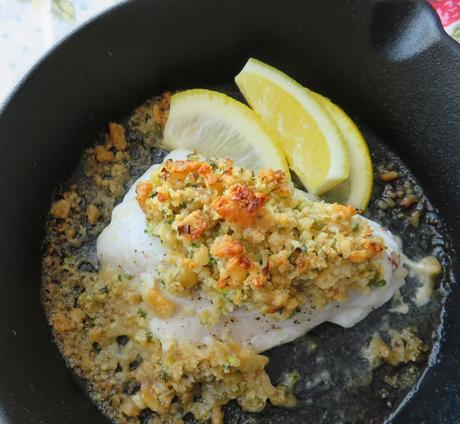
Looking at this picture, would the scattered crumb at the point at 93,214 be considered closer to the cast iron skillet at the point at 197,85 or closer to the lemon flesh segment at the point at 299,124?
the cast iron skillet at the point at 197,85

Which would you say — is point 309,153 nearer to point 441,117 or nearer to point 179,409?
point 441,117

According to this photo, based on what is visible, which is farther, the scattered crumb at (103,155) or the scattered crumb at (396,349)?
the scattered crumb at (103,155)

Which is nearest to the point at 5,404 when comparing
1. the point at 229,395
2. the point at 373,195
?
the point at 229,395

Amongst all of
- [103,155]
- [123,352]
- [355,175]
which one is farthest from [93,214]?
[355,175]

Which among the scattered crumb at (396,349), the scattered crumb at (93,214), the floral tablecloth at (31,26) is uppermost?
the floral tablecloth at (31,26)

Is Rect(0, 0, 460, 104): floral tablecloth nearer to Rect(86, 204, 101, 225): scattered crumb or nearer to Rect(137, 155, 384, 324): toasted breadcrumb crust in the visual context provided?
Rect(86, 204, 101, 225): scattered crumb

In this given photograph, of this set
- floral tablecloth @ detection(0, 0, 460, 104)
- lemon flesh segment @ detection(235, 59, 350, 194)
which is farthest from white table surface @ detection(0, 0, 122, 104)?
lemon flesh segment @ detection(235, 59, 350, 194)

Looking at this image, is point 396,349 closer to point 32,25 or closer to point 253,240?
point 253,240

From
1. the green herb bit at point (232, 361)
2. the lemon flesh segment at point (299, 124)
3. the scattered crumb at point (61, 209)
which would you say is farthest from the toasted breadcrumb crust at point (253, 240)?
the scattered crumb at point (61, 209)
